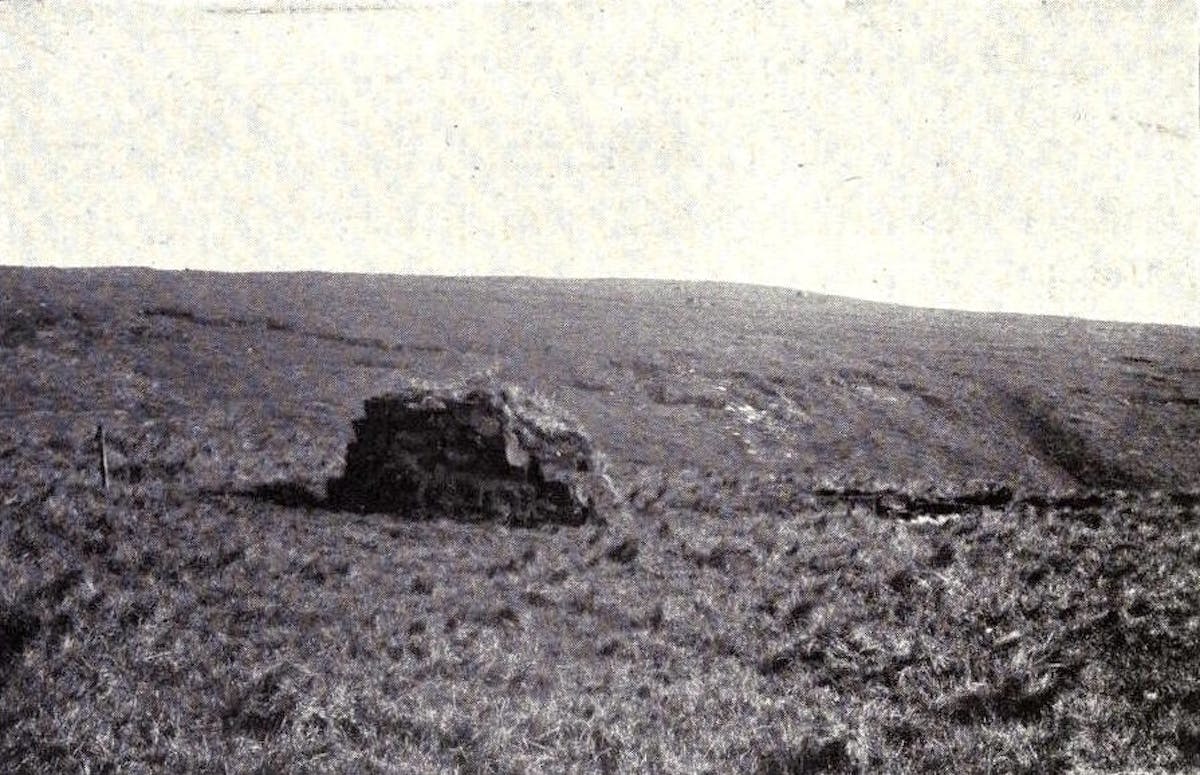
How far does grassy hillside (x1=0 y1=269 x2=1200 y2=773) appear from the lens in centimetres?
832

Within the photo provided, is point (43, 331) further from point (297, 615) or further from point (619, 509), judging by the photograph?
point (297, 615)

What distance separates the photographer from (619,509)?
17.6m

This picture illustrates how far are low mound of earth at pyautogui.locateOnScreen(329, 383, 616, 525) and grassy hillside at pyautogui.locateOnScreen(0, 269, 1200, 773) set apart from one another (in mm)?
701

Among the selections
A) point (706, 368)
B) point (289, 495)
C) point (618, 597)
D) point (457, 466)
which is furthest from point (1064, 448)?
point (289, 495)

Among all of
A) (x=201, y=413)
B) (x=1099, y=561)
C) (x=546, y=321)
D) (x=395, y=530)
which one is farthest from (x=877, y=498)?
(x=546, y=321)

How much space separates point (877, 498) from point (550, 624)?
10.8m

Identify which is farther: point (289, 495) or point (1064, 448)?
point (1064, 448)

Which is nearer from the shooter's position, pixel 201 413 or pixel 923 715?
pixel 923 715

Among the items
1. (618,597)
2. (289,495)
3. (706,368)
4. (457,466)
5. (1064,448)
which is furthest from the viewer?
(706,368)

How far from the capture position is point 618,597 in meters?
13.0

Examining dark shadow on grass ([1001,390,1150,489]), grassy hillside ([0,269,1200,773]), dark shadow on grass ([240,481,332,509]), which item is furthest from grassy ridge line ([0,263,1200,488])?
dark shadow on grass ([240,481,332,509])

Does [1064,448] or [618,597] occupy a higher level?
[1064,448]

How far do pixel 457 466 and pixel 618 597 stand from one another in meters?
4.49

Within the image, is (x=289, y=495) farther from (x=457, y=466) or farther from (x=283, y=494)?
(x=457, y=466)
